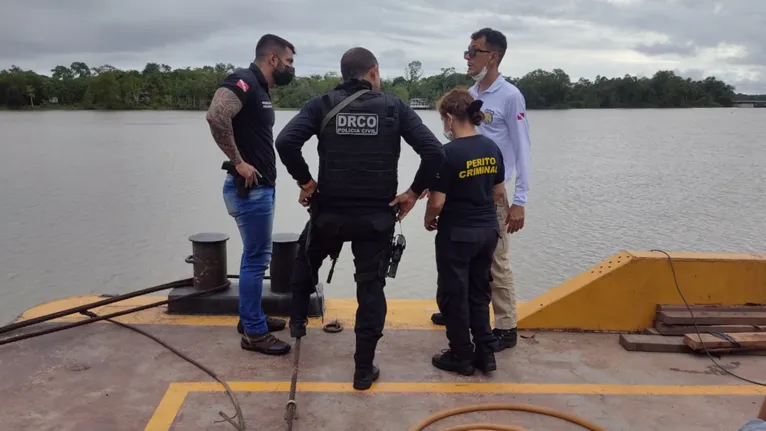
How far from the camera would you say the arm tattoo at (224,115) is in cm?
386

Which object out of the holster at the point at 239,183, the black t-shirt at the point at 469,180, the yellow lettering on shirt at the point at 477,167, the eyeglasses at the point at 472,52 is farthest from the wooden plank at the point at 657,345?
the holster at the point at 239,183

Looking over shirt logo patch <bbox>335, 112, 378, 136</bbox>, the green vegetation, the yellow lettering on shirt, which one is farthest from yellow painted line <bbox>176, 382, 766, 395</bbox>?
the green vegetation

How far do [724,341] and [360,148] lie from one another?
117 inches

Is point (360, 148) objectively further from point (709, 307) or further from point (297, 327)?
point (709, 307)

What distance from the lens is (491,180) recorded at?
153 inches

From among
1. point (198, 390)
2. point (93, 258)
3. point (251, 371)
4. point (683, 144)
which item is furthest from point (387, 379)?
point (683, 144)

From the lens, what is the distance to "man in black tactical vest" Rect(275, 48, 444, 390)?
358 cm

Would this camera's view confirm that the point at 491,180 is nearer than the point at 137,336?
Yes

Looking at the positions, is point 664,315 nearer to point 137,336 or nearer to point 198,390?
point 198,390

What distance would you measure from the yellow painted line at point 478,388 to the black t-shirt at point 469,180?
1024 mm

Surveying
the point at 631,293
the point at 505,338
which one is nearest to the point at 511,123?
the point at 505,338

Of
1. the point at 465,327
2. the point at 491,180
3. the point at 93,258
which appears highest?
the point at 491,180

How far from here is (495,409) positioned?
3.59 metres

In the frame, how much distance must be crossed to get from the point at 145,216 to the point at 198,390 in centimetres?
1300
